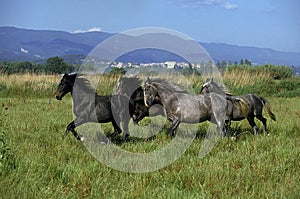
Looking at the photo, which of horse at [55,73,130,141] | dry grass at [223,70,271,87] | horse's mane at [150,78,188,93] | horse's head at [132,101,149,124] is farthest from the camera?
dry grass at [223,70,271,87]

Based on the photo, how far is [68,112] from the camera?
12922mm

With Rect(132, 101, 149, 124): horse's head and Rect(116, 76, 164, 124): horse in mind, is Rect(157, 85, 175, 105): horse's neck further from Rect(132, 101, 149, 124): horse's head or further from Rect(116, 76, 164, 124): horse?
Rect(132, 101, 149, 124): horse's head

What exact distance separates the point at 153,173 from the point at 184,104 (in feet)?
10.4

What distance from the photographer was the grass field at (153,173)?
4996mm

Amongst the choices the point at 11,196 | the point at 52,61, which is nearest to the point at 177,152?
the point at 11,196

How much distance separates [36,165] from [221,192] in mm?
2590

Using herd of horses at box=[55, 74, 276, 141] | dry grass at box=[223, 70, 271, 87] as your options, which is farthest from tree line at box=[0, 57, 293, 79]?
herd of horses at box=[55, 74, 276, 141]

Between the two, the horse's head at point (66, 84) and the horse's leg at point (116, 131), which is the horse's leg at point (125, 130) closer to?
the horse's leg at point (116, 131)

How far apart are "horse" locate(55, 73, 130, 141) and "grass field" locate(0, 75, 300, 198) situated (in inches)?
20.7

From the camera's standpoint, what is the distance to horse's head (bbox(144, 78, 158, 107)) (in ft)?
28.6

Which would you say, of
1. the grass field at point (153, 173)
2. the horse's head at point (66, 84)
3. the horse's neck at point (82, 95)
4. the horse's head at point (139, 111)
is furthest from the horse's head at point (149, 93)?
the horse's head at point (66, 84)

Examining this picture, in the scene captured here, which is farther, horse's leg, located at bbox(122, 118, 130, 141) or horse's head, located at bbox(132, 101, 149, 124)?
horse's head, located at bbox(132, 101, 149, 124)

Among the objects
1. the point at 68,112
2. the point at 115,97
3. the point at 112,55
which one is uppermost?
the point at 112,55

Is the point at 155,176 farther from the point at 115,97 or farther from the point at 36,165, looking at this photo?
the point at 115,97
